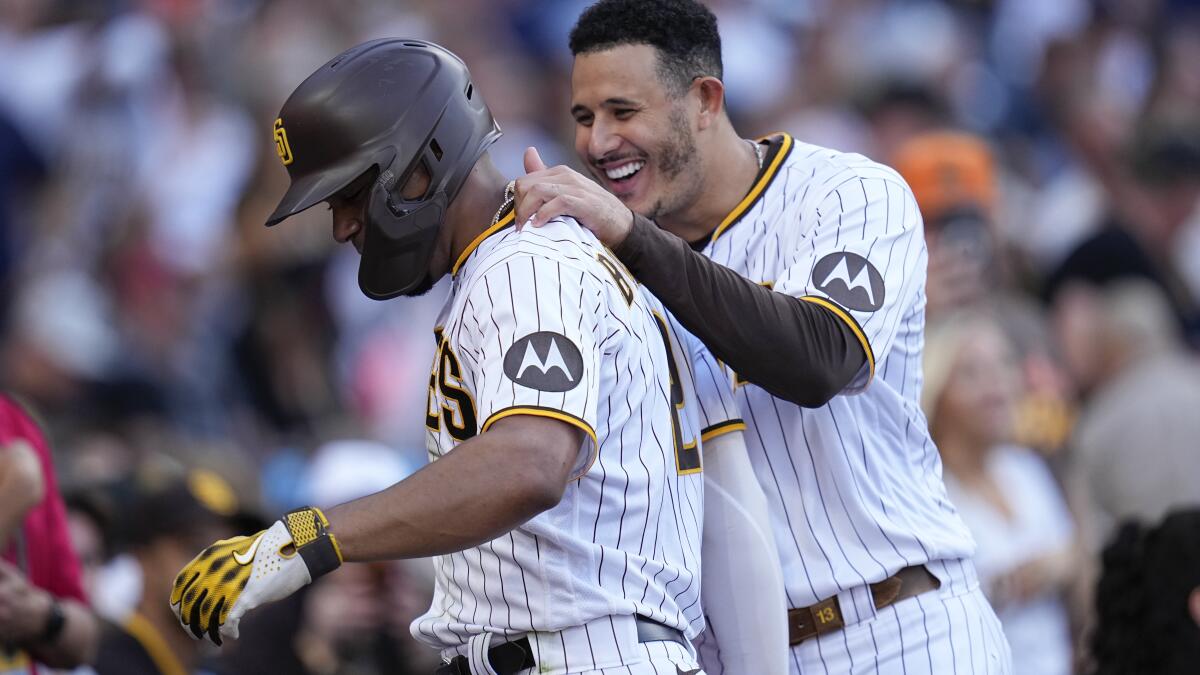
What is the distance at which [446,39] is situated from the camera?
33.3ft

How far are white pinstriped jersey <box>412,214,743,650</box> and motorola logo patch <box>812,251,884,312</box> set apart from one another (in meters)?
A: 0.45

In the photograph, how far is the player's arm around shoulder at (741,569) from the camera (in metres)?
3.62

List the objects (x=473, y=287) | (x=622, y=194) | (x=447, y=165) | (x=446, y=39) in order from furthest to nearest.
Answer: (x=446, y=39)
(x=622, y=194)
(x=447, y=165)
(x=473, y=287)

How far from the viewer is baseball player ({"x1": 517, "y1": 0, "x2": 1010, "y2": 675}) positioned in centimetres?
377

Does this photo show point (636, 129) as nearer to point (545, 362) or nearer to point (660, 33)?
point (660, 33)

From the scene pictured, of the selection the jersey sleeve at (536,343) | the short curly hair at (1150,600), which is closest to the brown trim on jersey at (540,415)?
the jersey sleeve at (536,343)

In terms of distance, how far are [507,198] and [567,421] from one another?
0.66 metres

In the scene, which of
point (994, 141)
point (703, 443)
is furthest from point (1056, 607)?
point (994, 141)

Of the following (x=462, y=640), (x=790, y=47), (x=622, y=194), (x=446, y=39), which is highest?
(x=790, y=47)

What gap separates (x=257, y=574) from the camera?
289cm

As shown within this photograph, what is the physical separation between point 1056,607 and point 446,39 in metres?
5.55

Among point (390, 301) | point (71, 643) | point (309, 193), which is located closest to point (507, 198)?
point (309, 193)

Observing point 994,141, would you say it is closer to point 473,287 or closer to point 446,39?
point 446,39

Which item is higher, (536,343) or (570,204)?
(570,204)
